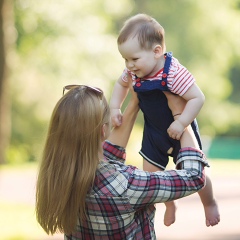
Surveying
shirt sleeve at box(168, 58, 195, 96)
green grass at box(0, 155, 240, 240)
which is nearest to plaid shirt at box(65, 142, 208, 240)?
shirt sleeve at box(168, 58, 195, 96)

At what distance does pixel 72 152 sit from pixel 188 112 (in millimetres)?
491

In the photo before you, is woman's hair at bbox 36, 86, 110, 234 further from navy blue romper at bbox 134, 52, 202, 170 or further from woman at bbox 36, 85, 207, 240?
→ navy blue romper at bbox 134, 52, 202, 170

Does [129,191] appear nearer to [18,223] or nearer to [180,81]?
[180,81]

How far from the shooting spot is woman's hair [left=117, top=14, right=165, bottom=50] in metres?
2.72

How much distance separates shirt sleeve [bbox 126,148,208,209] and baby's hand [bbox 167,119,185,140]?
0.16 meters

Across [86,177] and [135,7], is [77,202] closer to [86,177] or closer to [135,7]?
[86,177]

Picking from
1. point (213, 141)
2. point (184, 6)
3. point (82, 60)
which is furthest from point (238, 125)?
point (82, 60)

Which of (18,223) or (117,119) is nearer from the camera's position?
(117,119)

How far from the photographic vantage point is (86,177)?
7.83 ft

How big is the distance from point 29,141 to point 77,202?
16.7 metres

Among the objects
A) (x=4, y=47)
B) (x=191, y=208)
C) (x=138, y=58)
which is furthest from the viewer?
(x=4, y=47)

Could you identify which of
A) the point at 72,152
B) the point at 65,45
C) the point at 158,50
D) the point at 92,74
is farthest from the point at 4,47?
the point at 72,152

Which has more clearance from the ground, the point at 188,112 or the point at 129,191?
the point at 188,112

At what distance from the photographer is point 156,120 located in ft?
9.02
